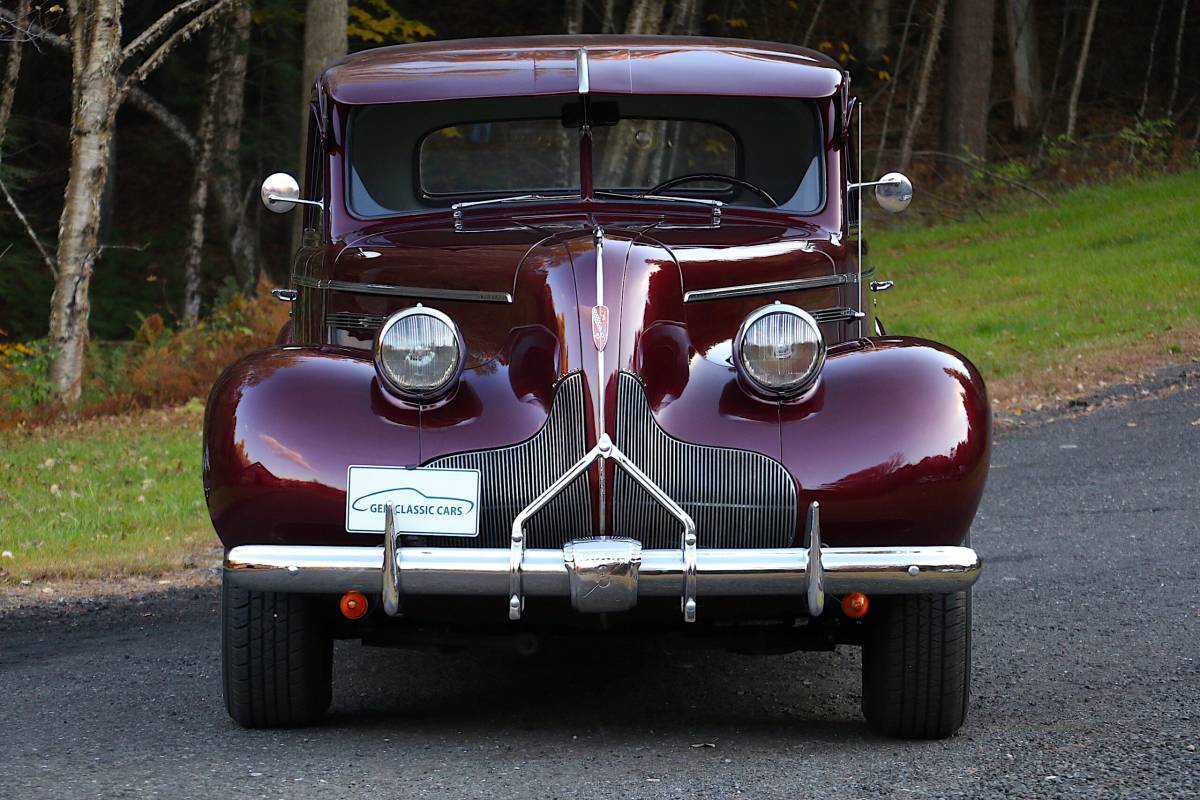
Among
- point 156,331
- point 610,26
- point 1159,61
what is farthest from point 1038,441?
point 1159,61

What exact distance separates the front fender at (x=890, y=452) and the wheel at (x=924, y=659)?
20 centimetres

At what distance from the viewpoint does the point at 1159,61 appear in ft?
98.1

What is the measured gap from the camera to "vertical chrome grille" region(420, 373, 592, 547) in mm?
3906

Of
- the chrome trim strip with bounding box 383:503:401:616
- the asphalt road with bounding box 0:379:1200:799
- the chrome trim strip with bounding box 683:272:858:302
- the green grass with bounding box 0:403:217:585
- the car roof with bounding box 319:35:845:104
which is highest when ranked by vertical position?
the car roof with bounding box 319:35:845:104

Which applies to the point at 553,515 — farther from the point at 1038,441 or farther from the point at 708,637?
the point at 1038,441

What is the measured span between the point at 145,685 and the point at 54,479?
16.0 feet

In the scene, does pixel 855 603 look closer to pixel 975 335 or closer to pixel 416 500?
pixel 416 500

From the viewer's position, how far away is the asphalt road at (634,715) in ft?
12.3

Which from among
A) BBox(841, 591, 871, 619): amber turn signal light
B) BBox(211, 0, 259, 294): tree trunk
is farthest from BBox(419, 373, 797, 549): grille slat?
BBox(211, 0, 259, 294): tree trunk

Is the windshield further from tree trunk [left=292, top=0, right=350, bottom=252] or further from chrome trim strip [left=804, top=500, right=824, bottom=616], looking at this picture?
tree trunk [left=292, top=0, right=350, bottom=252]

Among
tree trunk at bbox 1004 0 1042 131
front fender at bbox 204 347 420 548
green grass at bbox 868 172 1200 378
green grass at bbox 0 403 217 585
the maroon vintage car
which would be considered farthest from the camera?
tree trunk at bbox 1004 0 1042 131

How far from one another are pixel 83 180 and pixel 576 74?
8.76 metres

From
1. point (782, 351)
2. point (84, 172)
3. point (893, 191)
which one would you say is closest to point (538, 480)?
point (782, 351)

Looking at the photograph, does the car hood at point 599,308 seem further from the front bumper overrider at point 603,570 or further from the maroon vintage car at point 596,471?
the front bumper overrider at point 603,570
